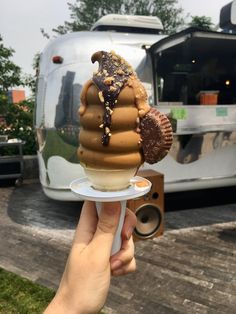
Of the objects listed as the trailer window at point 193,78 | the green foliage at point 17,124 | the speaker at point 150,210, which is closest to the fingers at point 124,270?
the speaker at point 150,210

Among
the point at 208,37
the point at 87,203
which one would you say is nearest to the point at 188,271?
the point at 87,203

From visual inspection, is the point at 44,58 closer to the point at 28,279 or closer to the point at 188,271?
the point at 28,279

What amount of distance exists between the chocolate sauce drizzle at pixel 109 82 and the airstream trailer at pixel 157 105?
3.45 meters

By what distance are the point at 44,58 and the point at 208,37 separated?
2.75 meters

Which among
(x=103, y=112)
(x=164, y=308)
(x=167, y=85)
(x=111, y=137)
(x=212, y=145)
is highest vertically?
(x=167, y=85)

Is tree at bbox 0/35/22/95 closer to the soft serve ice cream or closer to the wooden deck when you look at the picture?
the wooden deck

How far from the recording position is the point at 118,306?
330cm

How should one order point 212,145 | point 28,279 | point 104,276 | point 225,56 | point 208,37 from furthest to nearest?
point 225,56
point 212,145
point 208,37
point 28,279
point 104,276

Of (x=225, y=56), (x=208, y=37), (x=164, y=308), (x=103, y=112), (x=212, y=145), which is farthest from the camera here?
(x=225, y=56)

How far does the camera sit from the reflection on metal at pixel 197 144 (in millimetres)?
5383

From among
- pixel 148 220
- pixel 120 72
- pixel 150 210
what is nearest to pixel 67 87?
pixel 150 210

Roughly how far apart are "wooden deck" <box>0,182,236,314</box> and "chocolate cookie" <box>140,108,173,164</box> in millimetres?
2284

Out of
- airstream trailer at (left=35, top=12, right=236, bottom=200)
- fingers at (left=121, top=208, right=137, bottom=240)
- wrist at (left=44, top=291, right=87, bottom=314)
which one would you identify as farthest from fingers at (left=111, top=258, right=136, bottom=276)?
airstream trailer at (left=35, top=12, right=236, bottom=200)

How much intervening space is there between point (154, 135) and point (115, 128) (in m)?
0.18
